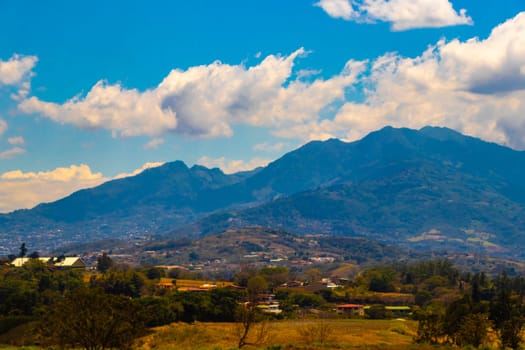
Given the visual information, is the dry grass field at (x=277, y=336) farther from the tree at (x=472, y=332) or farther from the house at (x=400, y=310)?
the house at (x=400, y=310)

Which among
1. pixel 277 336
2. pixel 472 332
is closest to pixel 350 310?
pixel 277 336

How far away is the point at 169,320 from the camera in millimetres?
99062

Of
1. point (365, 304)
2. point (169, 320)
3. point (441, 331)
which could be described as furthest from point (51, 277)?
point (441, 331)

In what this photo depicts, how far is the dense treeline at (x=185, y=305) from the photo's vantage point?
37.5 m

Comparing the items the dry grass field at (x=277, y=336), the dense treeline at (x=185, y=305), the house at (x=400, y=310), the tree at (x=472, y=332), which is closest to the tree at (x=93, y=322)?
the dense treeline at (x=185, y=305)

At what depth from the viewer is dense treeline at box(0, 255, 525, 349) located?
37.5 metres

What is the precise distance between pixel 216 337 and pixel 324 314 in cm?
6118

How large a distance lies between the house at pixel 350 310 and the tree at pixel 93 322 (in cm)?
10911

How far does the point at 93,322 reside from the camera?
36.8 m

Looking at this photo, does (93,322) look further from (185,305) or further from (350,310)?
(350,310)

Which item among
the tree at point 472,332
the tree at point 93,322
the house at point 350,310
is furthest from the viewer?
the house at point 350,310

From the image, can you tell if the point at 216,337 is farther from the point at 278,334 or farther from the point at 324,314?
the point at 324,314

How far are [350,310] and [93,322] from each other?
116 metres

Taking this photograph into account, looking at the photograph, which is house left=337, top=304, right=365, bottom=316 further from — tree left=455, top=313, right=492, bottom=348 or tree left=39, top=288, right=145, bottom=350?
tree left=39, top=288, right=145, bottom=350
